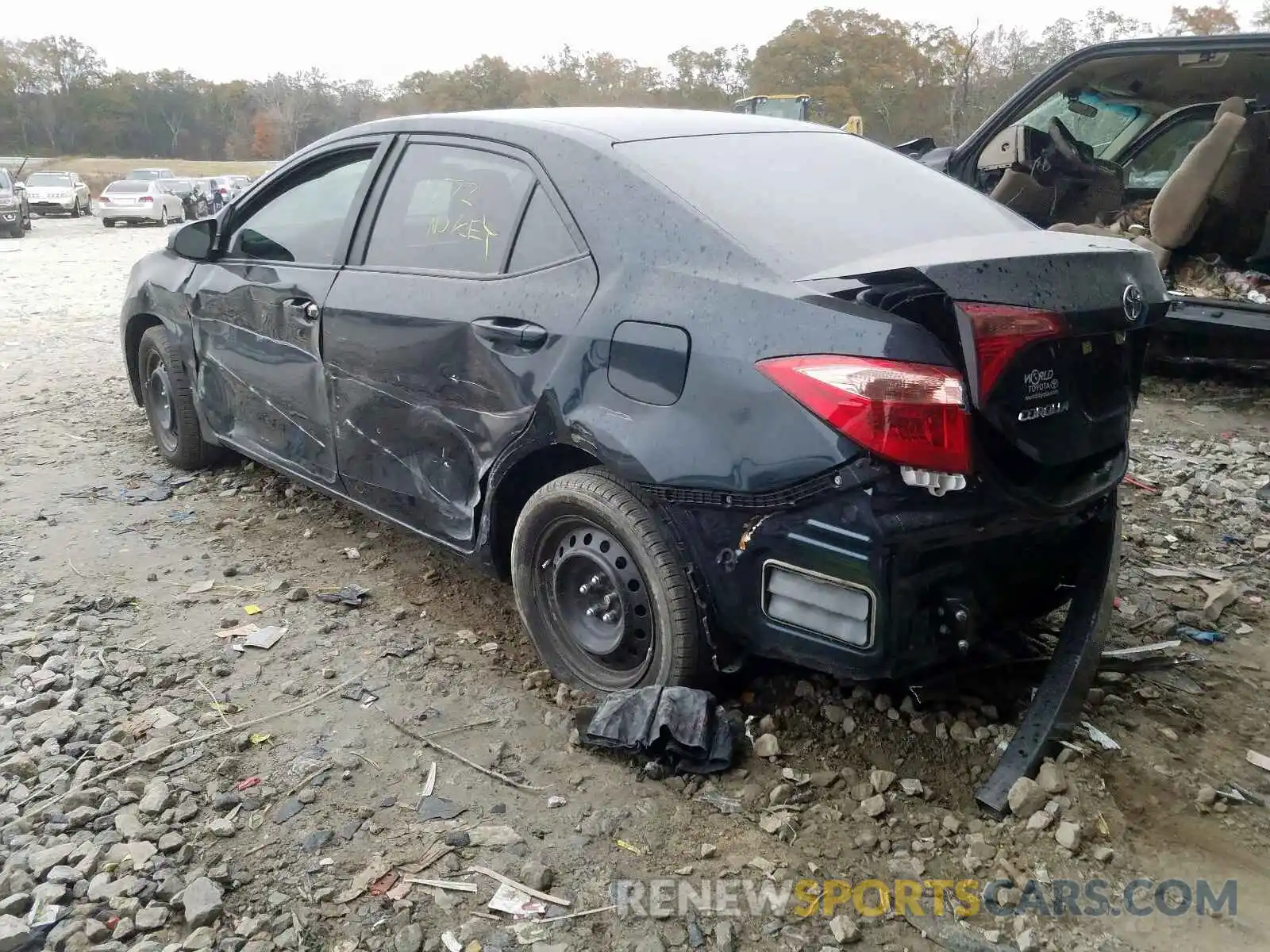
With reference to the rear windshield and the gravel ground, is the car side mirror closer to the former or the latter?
the gravel ground

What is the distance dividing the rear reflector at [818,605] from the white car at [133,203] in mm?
29345

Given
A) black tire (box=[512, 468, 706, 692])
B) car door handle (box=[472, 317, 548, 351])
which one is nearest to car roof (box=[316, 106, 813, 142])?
car door handle (box=[472, 317, 548, 351])

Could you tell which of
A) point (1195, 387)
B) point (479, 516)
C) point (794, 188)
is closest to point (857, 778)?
point (479, 516)

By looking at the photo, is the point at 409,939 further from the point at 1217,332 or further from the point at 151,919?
the point at 1217,332

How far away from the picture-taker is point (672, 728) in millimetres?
2689

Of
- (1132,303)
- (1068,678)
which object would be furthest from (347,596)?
(1132,303)

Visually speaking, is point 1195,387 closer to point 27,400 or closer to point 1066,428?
point 1066,428

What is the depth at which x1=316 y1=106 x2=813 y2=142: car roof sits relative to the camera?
124 inches

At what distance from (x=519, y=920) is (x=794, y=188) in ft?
6.80

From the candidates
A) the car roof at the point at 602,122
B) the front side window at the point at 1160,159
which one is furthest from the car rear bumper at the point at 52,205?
the car roof at the point at 602,122

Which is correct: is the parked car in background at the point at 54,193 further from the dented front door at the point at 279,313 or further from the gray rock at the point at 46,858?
the gray rock at the point at 46,858

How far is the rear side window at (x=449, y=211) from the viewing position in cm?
319

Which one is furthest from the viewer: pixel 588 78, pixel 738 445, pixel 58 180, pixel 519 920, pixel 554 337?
pixel 588 78

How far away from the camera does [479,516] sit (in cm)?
323
